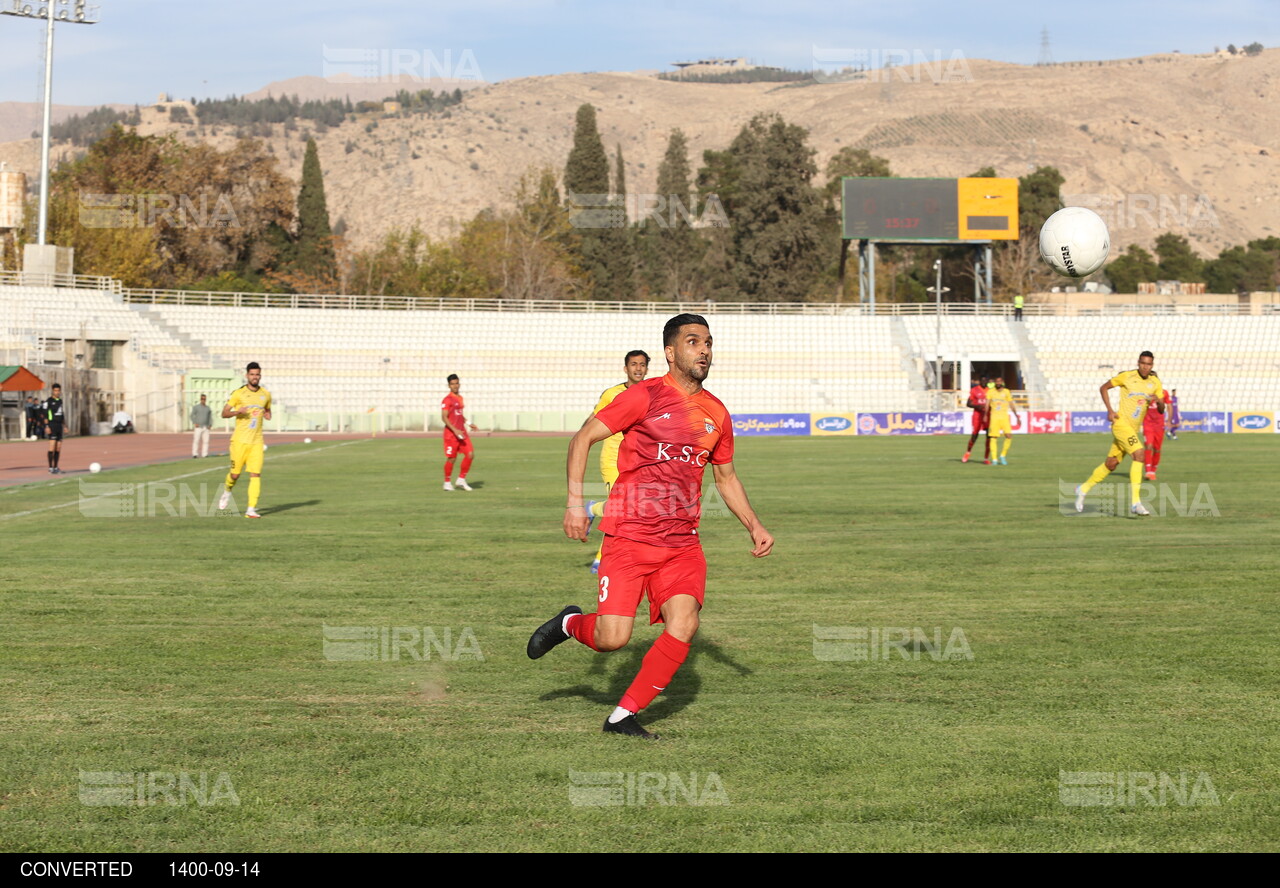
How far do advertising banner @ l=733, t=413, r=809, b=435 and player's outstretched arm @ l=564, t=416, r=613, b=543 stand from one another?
1944 inches

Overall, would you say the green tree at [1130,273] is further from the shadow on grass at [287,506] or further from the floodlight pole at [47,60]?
the shadow on grass at [287,506]

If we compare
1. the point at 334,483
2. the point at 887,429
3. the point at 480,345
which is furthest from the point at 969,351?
the point at 334,483

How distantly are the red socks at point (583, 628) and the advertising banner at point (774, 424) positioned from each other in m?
49.1

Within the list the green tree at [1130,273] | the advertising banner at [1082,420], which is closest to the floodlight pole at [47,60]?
the advertising banner at [1082,420]

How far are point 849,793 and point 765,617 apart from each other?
4.87m

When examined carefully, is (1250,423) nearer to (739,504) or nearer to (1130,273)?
(739,504)

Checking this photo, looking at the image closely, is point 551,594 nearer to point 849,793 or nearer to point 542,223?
point 849,793

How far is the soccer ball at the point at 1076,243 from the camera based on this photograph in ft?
49.8

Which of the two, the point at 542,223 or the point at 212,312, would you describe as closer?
the point at 212,312

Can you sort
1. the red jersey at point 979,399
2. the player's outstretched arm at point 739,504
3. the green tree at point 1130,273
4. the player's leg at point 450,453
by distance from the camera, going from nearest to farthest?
1. the player's outstretched arm at point 739,504
2. the player's leg at point 450,453
3. the red jersey at point 979,399
4. the green tree at point 1130,273

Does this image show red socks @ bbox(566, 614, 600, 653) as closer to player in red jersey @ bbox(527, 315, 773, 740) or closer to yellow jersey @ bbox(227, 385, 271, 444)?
player in red jersey @ bbox(527, 315, 773, 740)

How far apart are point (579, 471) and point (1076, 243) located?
10.7m

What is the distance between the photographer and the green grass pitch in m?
5.07
